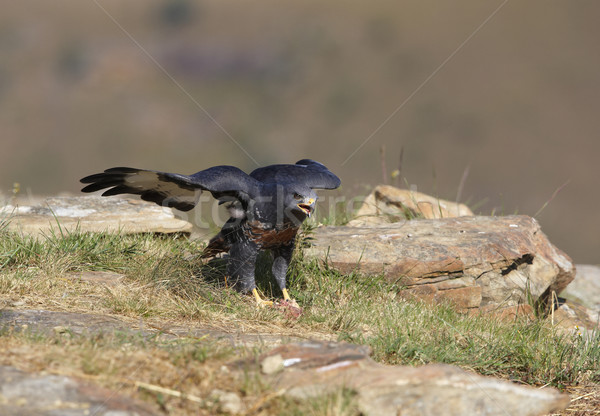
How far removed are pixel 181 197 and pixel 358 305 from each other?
1.47 m

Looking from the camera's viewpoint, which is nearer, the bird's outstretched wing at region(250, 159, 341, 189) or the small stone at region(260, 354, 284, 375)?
the small stone at region(260, 354, 284, 375)

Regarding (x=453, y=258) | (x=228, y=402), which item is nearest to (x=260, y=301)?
(x=453, y=258)

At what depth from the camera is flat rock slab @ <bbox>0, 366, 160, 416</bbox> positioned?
78.1 inches

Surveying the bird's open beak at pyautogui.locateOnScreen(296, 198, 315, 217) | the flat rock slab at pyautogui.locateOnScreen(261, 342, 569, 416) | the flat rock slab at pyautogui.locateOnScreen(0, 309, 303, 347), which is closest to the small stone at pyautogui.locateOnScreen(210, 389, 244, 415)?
the flat rock slab at pyautogui.locateOnScreen(261, 342, 569, 416)

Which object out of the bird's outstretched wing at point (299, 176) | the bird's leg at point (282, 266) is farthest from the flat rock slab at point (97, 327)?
the bird's outstretched wing at point (299, 176)

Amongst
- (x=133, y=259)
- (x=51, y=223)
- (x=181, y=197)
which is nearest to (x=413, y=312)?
(x=181, y=197)

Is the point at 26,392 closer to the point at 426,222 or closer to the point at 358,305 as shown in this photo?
the point at 358,305

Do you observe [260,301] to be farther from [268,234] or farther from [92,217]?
[92,217]

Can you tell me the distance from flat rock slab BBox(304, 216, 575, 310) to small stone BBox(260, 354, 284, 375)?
2316 millimetres

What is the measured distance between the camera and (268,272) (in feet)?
15.7

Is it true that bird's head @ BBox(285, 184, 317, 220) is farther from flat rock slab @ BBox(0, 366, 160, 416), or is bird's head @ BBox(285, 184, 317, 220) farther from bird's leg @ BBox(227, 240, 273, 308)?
flat rock slab @ BBox(0, 366, 160, 416)

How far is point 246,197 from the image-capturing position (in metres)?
3.95

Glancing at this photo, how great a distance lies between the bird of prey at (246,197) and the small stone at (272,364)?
1.43 m

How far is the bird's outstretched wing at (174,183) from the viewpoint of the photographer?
368 cm
